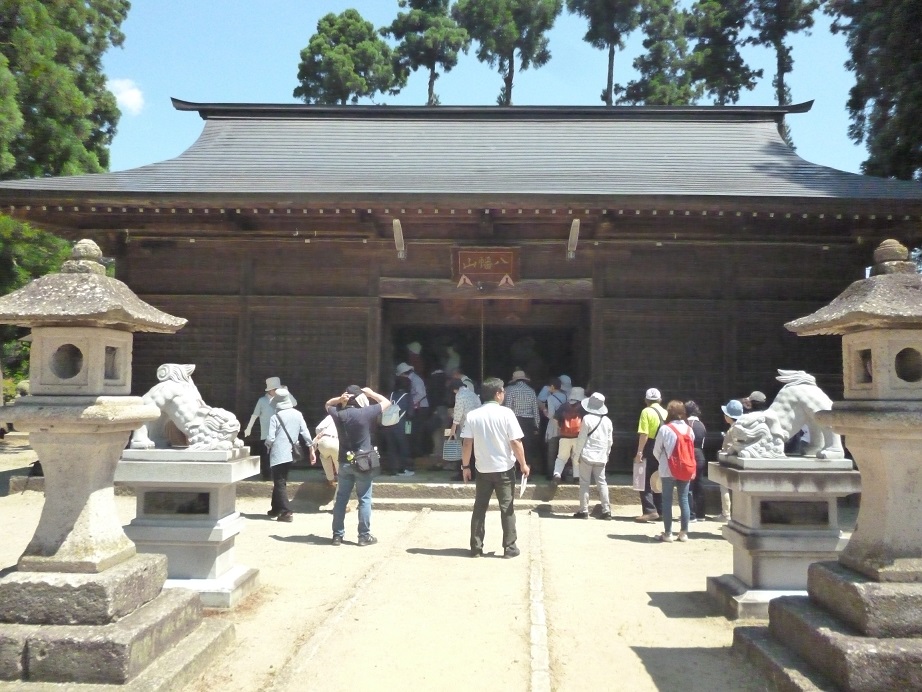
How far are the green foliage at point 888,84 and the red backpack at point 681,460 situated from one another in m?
10.4

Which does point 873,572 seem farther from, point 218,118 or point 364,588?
point 218,118

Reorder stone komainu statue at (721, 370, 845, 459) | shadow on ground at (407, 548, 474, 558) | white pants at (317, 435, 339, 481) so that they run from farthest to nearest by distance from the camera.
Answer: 1. white pants at (317, 435, 339, 481)
2. shadow on ground at (407, 548, 474, 558)
3. stone komainu statue at (721, 370, 845, 459)

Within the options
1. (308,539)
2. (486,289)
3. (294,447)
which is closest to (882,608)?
(308,539)

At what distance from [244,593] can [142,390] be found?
593 cm

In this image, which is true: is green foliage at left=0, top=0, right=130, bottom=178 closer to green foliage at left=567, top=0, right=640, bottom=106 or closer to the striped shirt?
the striped shirt

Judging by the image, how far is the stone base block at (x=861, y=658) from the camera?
308cm

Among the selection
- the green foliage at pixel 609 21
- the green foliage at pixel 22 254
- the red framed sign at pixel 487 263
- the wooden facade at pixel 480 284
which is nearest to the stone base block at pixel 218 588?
the wooden facade at pixel 480 284

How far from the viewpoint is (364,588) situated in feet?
17.5

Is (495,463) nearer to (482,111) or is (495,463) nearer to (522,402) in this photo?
(522,402)

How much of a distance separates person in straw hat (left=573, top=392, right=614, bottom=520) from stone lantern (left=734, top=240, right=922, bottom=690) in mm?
4235

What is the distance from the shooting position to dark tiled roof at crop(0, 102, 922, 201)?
9688mm

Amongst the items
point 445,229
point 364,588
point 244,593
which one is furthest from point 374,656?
point 445,229

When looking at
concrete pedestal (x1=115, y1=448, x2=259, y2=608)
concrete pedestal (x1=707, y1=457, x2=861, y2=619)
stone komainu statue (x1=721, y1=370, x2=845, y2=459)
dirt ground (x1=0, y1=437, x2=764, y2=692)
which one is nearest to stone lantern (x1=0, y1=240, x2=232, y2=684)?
dirt ground (x1=0, y1=437, x2=764, y2=692)

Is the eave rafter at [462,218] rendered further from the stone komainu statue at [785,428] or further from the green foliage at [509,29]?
the green foliage at [509,29]
